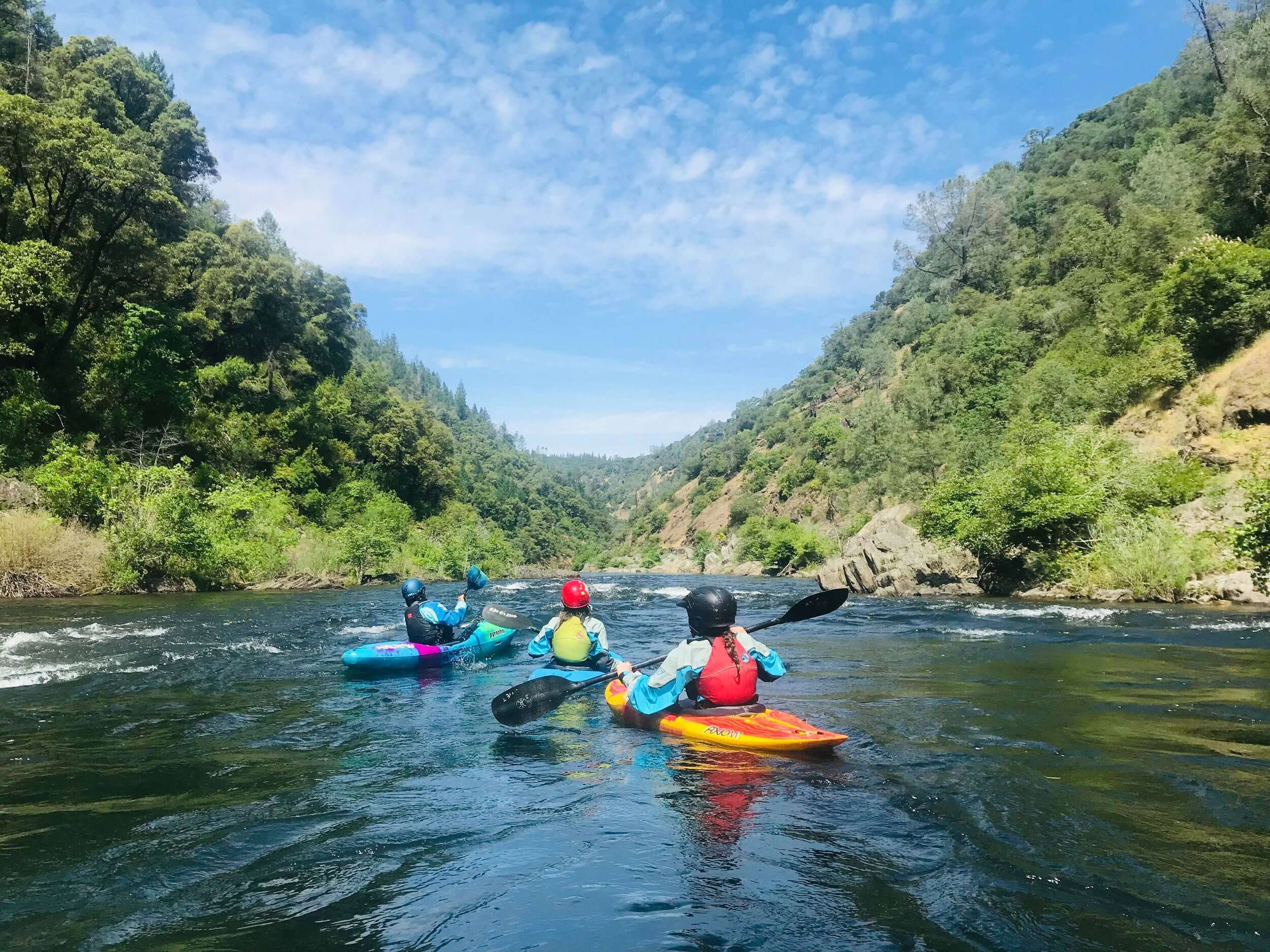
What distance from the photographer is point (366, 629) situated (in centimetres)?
1434

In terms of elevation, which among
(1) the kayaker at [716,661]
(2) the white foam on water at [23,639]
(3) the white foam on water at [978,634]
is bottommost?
(3) the white foam on water at [978,634]

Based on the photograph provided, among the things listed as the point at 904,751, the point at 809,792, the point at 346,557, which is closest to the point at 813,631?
the point at 904,751

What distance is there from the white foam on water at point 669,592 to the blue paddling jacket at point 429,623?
14.6m

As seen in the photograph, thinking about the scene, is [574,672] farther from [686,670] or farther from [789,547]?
[789,547]

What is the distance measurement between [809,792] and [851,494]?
1777 inches

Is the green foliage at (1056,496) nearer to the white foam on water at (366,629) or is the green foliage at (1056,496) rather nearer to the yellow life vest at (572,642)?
the yellow life vest at (572,642)

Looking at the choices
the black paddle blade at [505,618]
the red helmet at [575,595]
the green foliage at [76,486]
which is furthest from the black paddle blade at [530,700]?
the green foliage at [76,486]

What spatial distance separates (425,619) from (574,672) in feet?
11.6

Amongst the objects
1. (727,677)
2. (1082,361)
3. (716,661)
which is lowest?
(727,677)

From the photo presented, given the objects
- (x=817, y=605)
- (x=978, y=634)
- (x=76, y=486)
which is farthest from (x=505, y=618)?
(x=76, y=486)

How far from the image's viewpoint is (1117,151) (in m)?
53.7

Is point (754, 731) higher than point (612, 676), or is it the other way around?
point (612, 676)

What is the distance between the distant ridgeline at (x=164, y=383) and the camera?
20.1 metres

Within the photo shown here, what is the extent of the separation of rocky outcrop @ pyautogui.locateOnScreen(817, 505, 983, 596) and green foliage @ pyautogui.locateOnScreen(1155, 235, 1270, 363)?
9.79 m
